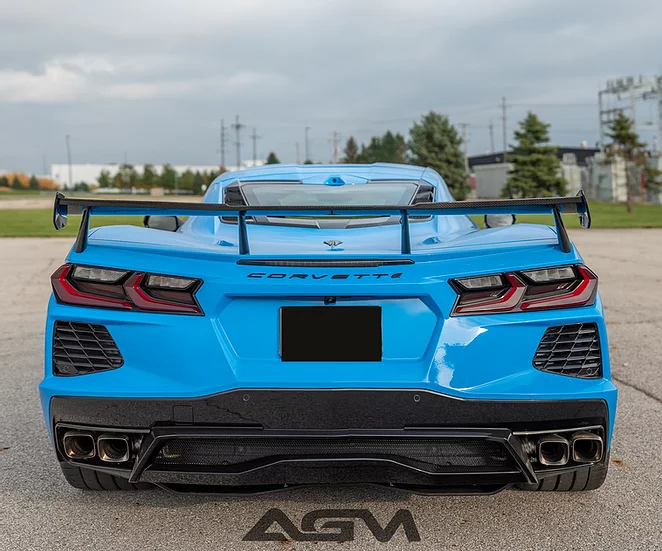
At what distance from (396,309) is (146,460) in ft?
3.39

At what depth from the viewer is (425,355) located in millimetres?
2762

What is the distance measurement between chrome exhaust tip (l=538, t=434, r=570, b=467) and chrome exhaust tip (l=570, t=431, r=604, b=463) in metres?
0.03

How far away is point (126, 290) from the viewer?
9.41ft

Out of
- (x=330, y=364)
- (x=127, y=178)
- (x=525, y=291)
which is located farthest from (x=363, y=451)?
(x=127, y=178)

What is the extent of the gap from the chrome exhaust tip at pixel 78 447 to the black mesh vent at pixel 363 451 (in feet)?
1.31

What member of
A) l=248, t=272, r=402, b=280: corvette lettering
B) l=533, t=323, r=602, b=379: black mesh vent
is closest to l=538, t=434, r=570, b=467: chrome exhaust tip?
l=533, t=323, r=602, b=379: black mesh vent

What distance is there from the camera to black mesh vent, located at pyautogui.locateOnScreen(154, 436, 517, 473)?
2.77 metres

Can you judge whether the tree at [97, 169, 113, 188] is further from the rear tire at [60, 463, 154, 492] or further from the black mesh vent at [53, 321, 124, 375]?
the black mesh vent at [53, 321, 124, 375]

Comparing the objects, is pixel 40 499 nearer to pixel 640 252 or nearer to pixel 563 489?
pixel 563 489

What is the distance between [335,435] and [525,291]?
2.76 ft

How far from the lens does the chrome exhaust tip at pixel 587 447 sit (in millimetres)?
2869

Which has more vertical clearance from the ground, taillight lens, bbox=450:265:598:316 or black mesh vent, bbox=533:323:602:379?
taillight lens, bbox=450:265:598:316

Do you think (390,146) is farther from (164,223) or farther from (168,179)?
(164,223)

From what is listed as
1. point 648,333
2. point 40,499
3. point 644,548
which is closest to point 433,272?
point 644,548
